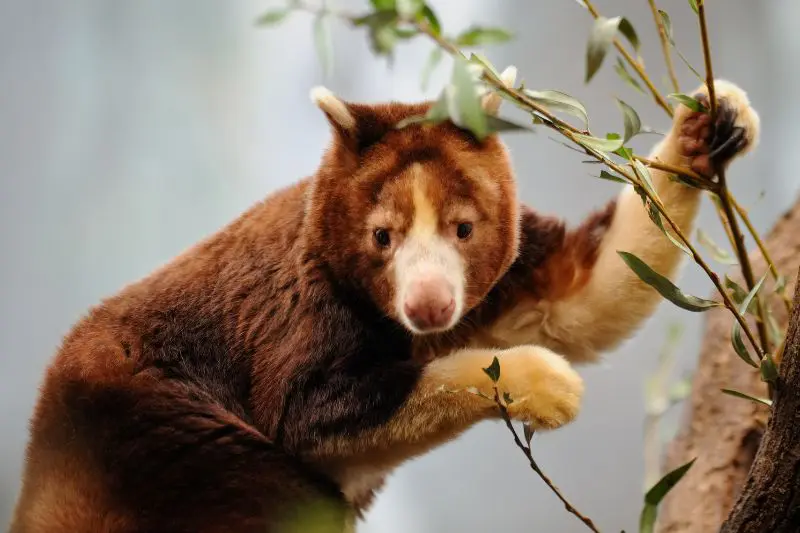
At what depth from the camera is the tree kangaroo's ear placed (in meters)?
1.87

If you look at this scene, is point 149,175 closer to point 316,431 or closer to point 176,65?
point 176,65

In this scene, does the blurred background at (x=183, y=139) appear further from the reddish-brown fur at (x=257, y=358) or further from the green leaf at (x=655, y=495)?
the green leaf at (x=655, y=495)

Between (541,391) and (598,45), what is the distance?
0.75m

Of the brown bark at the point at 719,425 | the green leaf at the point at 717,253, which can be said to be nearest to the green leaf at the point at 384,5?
the green leaf at the point at 717,253

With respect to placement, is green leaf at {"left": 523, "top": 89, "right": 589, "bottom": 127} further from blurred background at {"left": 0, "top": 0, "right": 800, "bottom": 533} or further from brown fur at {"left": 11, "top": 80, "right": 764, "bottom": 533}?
blurred background at {"left": 0, "top": 0, "right": 800, "bottom": 533}

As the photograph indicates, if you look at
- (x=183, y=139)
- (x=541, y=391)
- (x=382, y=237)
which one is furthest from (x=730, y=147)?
(x=183, y=139)

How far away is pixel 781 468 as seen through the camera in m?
1.32

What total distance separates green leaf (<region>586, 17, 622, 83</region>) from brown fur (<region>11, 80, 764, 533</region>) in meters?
0.68

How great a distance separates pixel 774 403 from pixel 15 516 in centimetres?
169

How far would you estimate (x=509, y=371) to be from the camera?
64.8 inches

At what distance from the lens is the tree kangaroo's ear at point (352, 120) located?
1.87 metres

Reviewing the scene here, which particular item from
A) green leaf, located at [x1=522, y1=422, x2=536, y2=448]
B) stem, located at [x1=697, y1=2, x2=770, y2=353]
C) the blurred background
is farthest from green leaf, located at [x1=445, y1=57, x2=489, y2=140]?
the blurred background

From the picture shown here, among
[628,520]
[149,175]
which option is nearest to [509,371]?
[149,175]

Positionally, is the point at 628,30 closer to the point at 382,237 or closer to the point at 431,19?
the point at 431,19
